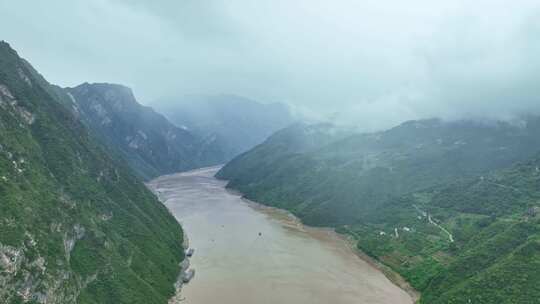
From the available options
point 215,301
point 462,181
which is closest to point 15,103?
point 215,301

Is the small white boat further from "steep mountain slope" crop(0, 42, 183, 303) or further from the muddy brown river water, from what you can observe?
"steep mountain slope" crop(0, 42, 183, 303)

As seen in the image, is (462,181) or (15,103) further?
(462,181)

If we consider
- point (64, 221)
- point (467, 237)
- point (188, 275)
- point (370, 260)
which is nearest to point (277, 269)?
point (188, 275)

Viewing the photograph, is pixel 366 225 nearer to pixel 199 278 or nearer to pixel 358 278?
pixel 358 278

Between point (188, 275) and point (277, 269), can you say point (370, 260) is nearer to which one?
point (277, 269)

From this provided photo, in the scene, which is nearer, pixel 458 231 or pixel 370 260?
pixel 370 260

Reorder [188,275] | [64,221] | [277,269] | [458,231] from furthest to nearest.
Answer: [458,231], [277,269], [188,275], [64,221]

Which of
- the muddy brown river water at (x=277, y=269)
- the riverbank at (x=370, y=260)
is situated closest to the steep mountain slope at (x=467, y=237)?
the riverbank at (x=370, y=260)

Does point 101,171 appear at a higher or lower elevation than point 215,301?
higher
